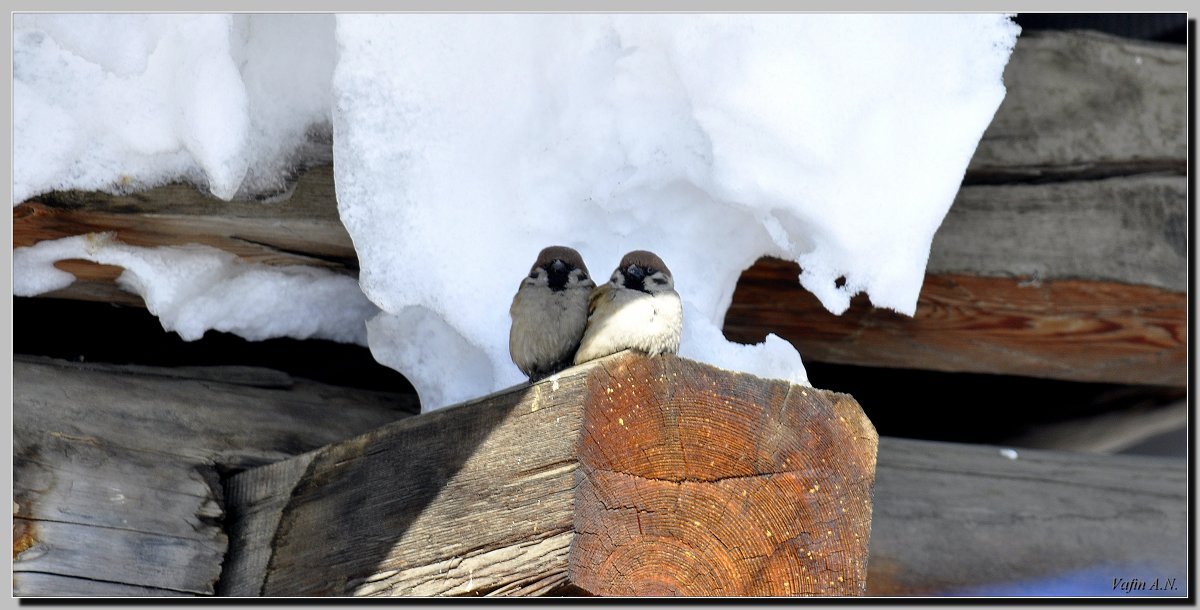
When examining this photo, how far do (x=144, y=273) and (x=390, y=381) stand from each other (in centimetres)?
57

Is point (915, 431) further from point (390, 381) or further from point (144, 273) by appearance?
point (144, 273)

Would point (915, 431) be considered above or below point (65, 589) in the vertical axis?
above

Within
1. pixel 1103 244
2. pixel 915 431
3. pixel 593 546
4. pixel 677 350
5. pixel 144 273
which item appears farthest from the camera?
pixel 915 431

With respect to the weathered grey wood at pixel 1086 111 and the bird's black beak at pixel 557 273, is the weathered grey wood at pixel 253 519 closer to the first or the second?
the bird's black beak at pixel 557 273

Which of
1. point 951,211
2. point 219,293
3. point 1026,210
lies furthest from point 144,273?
point 1026,210

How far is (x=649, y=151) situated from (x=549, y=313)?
324 millimetres

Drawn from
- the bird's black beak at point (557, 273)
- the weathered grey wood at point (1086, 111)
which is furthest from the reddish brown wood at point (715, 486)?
the weathered grey wood at point (1086, 111)

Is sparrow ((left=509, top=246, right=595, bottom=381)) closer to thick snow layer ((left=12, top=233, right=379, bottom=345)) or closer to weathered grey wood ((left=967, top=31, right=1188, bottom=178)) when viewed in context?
thick snow layer ((left=12, top=233, right=379, bottom=345))

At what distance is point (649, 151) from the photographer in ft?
5.91

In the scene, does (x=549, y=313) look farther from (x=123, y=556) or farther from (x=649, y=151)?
(x=123, y=556)

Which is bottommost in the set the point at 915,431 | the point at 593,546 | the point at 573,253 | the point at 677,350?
the point at 593,546

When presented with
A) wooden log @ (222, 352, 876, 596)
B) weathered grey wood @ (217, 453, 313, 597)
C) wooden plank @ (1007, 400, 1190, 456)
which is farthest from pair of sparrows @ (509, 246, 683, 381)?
wooden plank @ (1007, 400, 1190, 456)

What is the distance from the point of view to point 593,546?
131cm

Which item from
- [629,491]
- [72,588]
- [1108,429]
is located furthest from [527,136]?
[1108,429]
